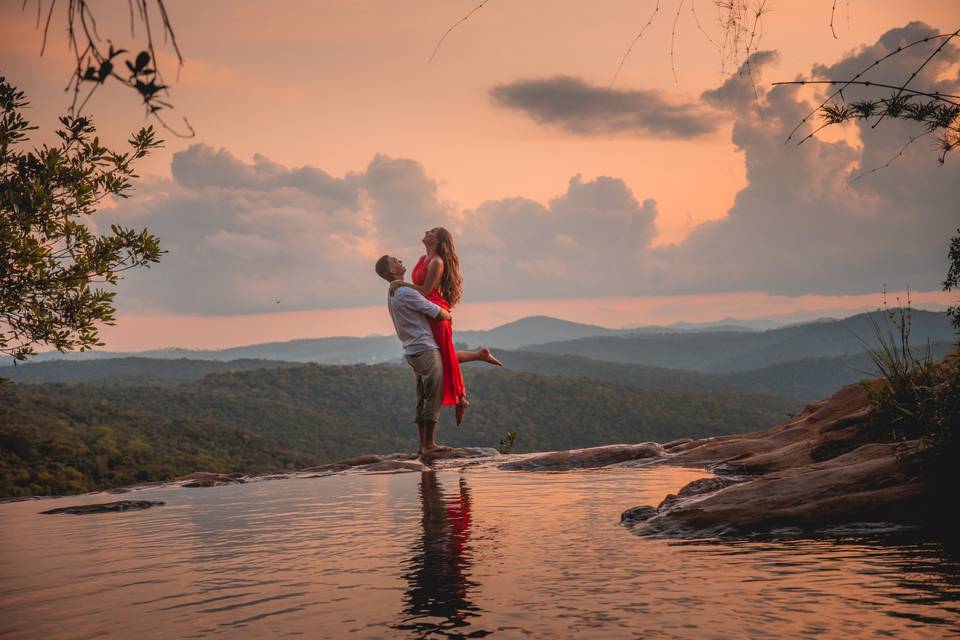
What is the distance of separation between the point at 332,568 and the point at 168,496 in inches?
288

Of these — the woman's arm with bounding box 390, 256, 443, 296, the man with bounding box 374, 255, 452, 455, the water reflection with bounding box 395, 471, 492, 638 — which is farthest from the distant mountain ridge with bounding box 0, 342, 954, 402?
the water reflection with bounding box 395, 471, 492, 638

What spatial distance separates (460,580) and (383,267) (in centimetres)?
864

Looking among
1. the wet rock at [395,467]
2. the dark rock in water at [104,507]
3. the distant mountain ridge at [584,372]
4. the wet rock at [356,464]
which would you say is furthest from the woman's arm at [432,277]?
the distant mountain ridge at [584,372]

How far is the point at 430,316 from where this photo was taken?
13.3 metres

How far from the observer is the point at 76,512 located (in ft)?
34.5

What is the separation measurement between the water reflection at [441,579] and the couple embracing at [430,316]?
483 centimetres

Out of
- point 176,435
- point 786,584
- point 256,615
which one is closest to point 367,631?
point 256,615

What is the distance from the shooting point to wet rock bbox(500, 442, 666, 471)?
44.5 feet

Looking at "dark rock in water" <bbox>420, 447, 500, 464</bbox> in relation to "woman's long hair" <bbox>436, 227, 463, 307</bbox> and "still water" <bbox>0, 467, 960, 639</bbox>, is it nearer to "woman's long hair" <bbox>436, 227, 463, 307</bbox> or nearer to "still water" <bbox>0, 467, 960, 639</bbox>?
"woman's long hair" <bbox>436, 227, 463, 307</bbox>

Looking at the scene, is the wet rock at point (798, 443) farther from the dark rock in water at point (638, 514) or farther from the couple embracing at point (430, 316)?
the couple embracing at point (430, 316)

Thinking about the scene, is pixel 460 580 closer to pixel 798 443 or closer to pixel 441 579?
pixel 441 579

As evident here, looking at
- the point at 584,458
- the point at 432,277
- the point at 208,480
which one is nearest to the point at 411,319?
the point at 432,277

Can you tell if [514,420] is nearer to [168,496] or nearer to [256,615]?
[168,496]

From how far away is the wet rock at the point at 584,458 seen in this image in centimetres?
1355
